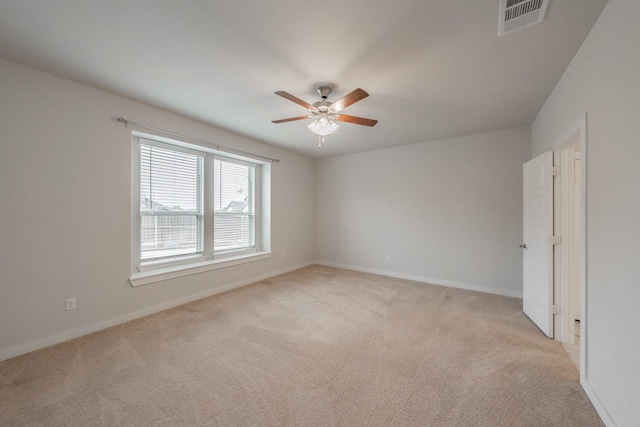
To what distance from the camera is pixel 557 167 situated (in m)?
2.48

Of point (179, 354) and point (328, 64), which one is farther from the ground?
point (328, 64)

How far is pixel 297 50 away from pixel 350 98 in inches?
22.7

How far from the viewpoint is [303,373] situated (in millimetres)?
1945

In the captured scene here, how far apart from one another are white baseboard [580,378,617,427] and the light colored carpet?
4cm

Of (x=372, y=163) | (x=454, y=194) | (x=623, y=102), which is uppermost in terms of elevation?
(x=372, y=163)

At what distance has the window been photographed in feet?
10.6

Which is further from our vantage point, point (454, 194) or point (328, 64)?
point (454, 194)

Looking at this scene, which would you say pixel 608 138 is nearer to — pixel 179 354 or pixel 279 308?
pixel 279 308

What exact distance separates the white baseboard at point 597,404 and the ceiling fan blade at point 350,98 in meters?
2.62

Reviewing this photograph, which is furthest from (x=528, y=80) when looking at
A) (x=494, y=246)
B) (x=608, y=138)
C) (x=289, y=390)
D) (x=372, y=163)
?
(x=289, y=390)

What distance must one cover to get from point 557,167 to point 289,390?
329cm

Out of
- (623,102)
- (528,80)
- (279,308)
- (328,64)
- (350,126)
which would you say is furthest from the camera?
(350,126)

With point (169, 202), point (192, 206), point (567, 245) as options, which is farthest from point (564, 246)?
point (169, 202)

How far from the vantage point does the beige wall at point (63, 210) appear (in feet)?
7.07
